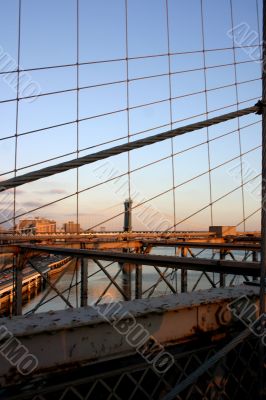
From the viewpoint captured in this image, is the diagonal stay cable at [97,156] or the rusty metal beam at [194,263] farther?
the diagonal stay cable at [97,156]

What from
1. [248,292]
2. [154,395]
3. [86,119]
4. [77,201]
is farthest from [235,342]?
[86,119]

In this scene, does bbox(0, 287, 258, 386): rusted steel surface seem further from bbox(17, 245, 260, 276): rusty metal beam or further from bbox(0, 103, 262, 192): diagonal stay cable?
bbox(0, 103, 262, 192): diagonal stay cable

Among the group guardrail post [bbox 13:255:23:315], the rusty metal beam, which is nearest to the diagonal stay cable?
the rusty metal beam

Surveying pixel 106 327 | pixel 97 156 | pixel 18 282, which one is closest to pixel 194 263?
pixel 106 327

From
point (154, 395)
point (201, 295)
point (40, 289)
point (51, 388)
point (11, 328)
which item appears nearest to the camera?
point (51, 388)

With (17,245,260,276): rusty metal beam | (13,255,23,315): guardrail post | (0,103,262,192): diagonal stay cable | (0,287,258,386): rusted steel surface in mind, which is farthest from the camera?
(13,255,23,315): guardrail post

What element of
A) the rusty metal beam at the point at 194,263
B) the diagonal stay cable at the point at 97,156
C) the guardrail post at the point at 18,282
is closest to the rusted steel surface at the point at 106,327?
the rusty metal beam at the point at 194,263

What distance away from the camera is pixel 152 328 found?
6.68ft

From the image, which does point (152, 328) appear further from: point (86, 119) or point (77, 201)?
point (86, 119)

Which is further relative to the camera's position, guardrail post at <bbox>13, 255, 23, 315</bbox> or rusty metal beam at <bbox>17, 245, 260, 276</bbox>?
guardrail post at <bbox>13, 255, 23, 315</bbox>

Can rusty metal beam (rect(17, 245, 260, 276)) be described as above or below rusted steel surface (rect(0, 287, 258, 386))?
above

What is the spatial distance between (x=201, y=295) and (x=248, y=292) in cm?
40

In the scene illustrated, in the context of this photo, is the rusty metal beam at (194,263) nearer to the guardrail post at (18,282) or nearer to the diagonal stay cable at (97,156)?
the diagonal stay cable at (97,156)

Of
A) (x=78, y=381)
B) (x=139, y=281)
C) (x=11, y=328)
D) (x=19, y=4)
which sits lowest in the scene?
(x=139, y=281)
